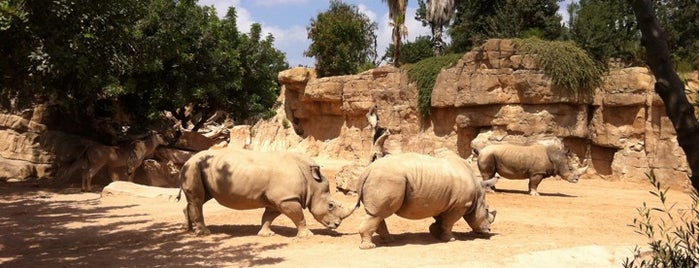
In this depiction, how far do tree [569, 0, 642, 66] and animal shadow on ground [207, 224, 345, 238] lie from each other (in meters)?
15.9

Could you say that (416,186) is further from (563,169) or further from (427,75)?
(427,75)

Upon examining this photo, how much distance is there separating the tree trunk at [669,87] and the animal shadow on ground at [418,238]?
5770mm

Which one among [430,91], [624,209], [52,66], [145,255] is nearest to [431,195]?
[145,255]

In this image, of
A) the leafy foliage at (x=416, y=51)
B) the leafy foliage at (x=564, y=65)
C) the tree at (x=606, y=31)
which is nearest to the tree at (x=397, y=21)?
the leafy foliage at (x=416, y=51)

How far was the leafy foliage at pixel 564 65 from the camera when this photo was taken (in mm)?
19062

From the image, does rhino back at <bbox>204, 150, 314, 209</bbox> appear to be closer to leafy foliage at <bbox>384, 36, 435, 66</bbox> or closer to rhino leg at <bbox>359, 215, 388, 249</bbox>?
rhino leg at <bbox>359, 215, 388, 249</bbox>

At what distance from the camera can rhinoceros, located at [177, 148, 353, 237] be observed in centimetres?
858

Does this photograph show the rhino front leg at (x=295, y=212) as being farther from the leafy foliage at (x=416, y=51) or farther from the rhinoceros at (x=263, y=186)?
the leafy foliage at (x=416, y=51)

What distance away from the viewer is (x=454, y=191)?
8.05 meters

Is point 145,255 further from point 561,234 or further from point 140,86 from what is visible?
point 140,86

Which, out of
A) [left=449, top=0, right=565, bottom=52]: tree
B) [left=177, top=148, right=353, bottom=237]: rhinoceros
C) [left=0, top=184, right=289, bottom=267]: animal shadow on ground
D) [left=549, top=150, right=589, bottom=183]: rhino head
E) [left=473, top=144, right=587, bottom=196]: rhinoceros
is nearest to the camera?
[left=0, top=184, right=289, bottom=267]: animal shadow on ground

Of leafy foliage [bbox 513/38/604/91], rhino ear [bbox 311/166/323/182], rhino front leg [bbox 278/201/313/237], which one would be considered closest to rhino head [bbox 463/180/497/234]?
rhino ear [bbox 311/166/323/182]

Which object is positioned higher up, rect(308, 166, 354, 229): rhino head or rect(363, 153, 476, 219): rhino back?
rect(363, 153, 476, 219): rhino back

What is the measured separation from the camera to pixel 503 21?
28156mm
